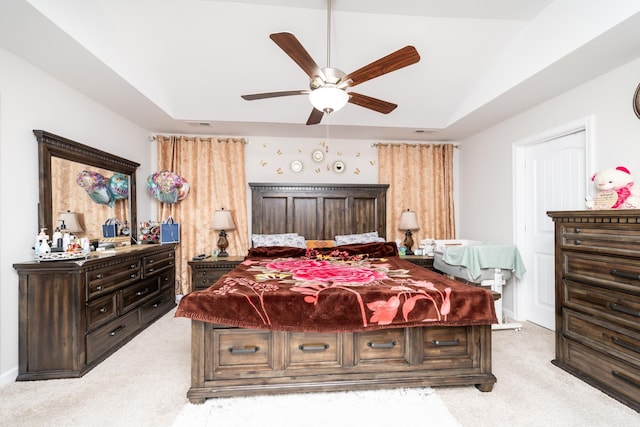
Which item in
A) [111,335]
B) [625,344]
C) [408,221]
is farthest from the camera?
[408,221]

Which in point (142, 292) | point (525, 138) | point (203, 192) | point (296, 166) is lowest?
point (142, 292)

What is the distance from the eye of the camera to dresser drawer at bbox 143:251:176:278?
3.60 metres

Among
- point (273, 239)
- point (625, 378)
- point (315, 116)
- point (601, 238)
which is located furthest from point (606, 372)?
point (273, 239)

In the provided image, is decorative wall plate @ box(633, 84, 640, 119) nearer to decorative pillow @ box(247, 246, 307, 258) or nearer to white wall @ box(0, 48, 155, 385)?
decorative pillow @ box(247, 246, 307, 258)

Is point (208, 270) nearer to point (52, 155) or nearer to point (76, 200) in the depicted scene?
point (76, 200)

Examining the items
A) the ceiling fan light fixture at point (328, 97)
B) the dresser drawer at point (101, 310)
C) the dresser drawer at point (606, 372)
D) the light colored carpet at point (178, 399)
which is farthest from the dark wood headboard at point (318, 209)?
the dresser drawer at point (606, 372)

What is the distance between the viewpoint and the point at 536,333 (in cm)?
332

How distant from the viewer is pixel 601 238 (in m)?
2.24

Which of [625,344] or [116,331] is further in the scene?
[116,331]

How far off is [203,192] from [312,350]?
3.33 meters

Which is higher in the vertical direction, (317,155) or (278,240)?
(317,155)

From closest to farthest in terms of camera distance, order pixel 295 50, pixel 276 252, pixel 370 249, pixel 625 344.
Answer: pixel 295 50, pixel 625 344, pixel 276 252, pixel 370 249

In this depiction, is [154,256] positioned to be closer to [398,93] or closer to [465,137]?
[398,93]

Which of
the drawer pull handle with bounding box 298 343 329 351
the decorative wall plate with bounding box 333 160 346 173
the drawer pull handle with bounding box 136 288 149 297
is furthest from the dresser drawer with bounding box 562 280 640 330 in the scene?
the drawer pull handle with bounding box 136 288 149 297
